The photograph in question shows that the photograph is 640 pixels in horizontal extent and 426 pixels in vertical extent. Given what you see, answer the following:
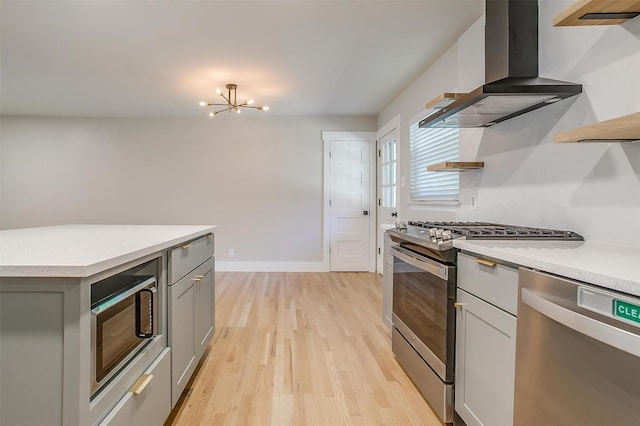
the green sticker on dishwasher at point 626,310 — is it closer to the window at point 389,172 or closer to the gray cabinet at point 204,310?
the gray cabinet at point 204,310

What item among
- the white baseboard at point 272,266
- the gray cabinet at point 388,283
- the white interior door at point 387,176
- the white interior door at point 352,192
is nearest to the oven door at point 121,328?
the gray cabinet at point 388,283

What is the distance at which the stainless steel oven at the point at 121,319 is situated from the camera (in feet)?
3.18

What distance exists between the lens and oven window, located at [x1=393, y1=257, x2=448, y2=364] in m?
1.50

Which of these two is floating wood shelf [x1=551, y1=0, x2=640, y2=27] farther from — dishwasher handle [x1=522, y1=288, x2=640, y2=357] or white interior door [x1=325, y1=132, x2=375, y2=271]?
white interior door [x1=325, y1=132, x2=375, y2=271]

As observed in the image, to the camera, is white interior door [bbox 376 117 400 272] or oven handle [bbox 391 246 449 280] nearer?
oven handle [bbox 391 246 449 280]

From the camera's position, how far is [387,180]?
441 centimetres

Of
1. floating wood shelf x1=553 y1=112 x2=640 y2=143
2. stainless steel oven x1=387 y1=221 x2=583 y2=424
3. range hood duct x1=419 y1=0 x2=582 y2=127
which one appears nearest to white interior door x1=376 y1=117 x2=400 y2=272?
stainless steel oven x1=387 y1=221 x2=583 y2=424

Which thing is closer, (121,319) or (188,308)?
(121,319)

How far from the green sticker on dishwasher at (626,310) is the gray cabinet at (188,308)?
160 centimetres

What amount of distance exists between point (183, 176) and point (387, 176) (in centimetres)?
320

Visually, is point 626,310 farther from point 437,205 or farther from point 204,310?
point 437,205

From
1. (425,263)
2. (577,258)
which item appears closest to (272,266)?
(425,263)

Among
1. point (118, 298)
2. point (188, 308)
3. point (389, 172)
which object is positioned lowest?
point (188, 308)

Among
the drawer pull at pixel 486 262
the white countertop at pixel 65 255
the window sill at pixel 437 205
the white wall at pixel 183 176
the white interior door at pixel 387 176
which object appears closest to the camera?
the white countertop at pixel 65 255
